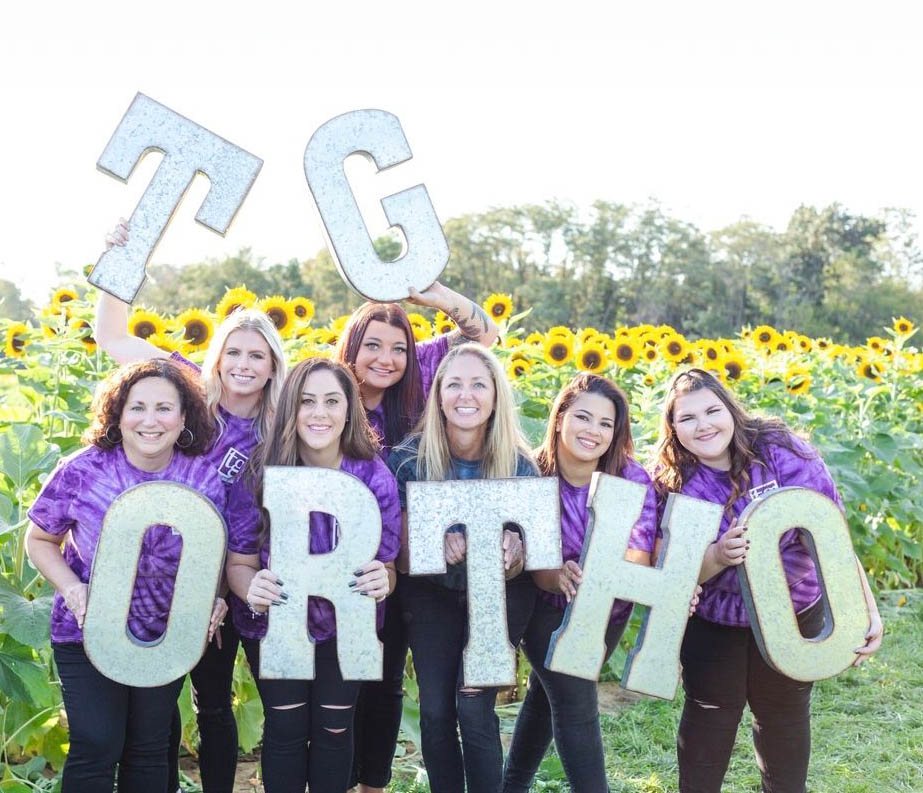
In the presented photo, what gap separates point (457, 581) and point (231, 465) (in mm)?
853

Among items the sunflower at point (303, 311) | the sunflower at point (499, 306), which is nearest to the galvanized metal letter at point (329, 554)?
the sunflower at point (303, 311)

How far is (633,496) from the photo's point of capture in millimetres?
3340

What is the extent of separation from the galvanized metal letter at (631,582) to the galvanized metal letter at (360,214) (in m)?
1.07

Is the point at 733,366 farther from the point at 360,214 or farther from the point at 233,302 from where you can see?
the point at 360,214

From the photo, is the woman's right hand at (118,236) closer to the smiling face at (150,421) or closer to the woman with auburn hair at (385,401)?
the smiling face at (150,421)

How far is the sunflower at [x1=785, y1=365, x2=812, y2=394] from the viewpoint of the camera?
23.0ft

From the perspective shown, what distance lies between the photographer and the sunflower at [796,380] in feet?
23.0

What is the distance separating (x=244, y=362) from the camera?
3584 mm

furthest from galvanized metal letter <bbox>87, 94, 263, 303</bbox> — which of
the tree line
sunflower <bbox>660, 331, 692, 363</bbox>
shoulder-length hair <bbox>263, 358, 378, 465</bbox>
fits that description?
the tree line

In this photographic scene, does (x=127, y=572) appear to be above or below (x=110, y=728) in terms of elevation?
above

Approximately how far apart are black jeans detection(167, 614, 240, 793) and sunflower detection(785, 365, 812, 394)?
462 cm

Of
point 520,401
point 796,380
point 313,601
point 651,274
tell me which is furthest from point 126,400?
point 651,274

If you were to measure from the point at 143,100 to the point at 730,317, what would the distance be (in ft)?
169

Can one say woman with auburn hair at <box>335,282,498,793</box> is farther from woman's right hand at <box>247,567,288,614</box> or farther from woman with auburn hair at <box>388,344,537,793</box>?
woman's right hand at <box>247,567,288,614</box>
